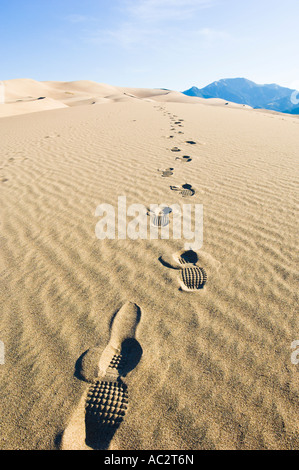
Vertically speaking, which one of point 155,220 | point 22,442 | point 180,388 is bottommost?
point 22,442

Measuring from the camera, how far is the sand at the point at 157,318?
1129mm

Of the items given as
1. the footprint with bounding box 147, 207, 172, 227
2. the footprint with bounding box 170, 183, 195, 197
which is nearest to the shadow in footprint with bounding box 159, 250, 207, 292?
the footprint with bounding box 147, 207, 172, 227

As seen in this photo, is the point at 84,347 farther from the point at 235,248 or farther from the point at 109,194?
the point at 109,194

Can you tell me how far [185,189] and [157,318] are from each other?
2.23 meters

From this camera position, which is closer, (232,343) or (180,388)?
(180,388)

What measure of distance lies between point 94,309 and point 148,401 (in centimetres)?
69

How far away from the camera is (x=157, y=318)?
5.26 feet

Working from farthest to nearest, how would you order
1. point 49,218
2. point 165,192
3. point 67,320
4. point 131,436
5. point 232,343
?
1. point 165,192
2. point 49,218
3. point 67,320
4. point 232,343
5. point 131,436

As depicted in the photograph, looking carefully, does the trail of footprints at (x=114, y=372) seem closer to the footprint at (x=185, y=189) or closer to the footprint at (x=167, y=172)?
the footprint at (x=185, y=189)

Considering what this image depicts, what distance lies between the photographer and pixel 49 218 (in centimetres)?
291

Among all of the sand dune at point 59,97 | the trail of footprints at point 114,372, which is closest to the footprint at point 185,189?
the trail of footprints at point 114,372

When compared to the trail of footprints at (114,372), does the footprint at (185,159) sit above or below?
above

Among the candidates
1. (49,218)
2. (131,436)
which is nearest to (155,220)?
(49,218)

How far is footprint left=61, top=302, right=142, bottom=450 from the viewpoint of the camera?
1.12m
